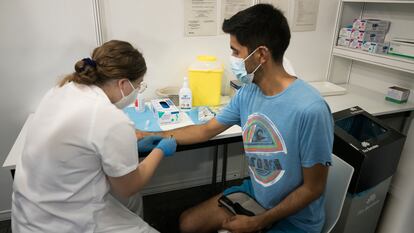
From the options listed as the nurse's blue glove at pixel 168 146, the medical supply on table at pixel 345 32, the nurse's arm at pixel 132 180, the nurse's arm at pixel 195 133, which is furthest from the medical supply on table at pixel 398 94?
the nurse's arm at pixel 132 180

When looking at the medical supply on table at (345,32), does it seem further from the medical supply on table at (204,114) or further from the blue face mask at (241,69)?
the blue face mask at (241,69)

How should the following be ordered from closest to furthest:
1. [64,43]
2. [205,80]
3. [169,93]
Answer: [64,43], [205,80], [169,93]

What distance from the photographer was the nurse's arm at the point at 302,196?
3.47 ft

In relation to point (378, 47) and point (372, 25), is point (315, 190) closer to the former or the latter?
point (378, 47)

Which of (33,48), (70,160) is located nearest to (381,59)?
(70,160)

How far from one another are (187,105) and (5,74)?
104 centimetres

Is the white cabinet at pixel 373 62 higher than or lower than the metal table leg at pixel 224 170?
higher

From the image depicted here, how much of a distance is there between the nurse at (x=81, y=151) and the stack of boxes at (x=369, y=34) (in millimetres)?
1787

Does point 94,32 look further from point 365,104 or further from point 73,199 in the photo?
point 365,104

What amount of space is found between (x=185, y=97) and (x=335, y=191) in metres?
0.96

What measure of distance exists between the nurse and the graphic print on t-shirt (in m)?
0.46

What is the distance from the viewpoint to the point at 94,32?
67.1 inches

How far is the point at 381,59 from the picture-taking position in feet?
6.46

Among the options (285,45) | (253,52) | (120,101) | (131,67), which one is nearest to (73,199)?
(120,101)
